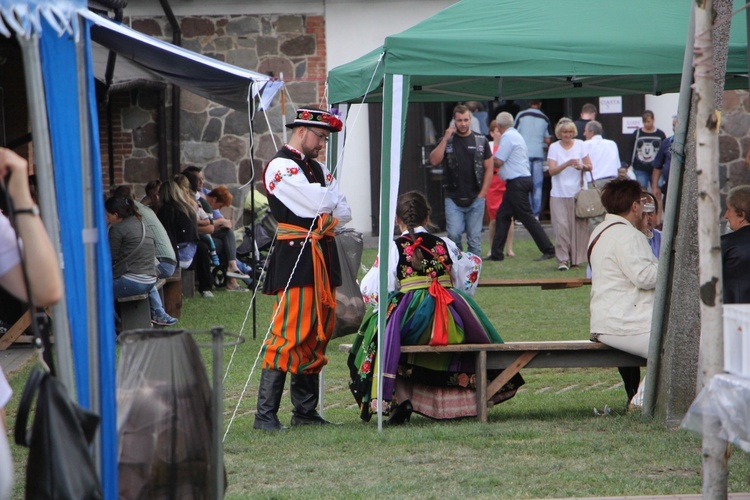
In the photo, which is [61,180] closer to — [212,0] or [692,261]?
[692,261]

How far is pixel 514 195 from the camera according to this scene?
14.1 metres

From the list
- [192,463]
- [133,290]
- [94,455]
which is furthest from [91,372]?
[133,290]

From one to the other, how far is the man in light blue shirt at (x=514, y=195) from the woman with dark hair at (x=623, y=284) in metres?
7.42

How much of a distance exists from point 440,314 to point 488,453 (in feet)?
3.71

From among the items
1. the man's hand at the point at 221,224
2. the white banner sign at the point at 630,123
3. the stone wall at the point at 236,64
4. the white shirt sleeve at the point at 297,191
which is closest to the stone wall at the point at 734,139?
the white banner sign at the point at 630,123

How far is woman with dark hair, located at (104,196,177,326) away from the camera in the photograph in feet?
31.7

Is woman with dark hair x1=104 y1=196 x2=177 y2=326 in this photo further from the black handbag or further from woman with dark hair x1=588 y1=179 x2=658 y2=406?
the black handbag

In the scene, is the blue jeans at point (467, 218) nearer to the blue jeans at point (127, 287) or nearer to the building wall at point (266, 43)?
the building wall at point (266, 43)

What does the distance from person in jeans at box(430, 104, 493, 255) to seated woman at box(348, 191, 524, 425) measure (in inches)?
245

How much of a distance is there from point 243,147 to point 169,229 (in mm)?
5141

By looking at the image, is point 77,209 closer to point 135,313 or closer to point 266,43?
point 135,313

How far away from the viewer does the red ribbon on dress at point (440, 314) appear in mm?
6539

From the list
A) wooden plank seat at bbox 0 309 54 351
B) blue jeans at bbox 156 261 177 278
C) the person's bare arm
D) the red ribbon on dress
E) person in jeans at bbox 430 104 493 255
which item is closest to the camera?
the person's bare arm

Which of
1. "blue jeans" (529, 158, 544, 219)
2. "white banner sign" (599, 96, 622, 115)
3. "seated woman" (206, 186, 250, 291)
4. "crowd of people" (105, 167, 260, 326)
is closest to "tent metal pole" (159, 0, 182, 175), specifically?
Answer: "crowd of people" (105, 167, 260, 326)
